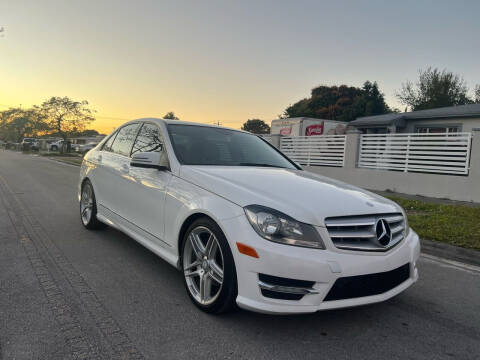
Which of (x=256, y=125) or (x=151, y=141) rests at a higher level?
(x=256, y=125)

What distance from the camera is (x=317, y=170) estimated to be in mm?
14406

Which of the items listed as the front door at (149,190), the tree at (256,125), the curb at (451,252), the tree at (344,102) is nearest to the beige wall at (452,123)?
the curb at (451,252)

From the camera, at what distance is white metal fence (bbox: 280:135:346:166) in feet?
44.8

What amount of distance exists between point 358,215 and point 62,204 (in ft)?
22.5

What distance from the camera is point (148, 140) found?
4.21 metres

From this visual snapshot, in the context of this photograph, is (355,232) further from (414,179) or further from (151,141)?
(414,179)

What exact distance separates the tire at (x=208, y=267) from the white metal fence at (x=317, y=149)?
11099 mm

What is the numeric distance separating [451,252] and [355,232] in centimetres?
331

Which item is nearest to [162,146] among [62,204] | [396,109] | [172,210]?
[172,210]

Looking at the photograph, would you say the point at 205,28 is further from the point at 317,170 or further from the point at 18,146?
the point at 18,146

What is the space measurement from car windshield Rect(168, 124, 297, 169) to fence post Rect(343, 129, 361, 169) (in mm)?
8964

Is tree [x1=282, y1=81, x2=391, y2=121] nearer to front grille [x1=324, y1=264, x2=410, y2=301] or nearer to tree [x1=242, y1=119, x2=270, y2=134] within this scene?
tree [x1=242, y1=119, x2=270, y2=134]

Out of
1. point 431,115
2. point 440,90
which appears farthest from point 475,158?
point 440,90

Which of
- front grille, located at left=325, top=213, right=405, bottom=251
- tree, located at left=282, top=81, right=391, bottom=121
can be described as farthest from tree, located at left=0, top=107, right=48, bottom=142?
front grille, located at left=325, top=213, right=405, bottom=251
